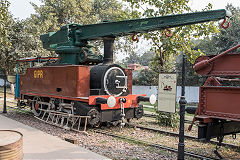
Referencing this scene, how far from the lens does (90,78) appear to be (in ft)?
29.5

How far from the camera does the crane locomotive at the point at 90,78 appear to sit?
317 inches

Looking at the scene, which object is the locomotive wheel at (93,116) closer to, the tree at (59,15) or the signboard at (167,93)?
the signboard at (167,93)

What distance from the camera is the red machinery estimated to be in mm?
4425

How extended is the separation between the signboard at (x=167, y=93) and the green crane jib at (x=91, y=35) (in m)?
1.41

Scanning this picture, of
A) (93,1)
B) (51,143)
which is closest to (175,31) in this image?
(51,143)

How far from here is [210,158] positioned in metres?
5.59

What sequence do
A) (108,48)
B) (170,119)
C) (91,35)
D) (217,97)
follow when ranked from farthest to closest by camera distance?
(170,119) → (91,35) → (108,48) → (217,97)

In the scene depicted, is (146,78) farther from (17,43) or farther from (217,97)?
(217,97)

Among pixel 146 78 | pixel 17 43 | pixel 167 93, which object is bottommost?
pixel 167 93

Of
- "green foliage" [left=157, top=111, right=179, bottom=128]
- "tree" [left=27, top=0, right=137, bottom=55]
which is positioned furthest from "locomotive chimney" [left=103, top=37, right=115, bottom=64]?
"tree" [left=27, top=0, right=137, bottom=55]

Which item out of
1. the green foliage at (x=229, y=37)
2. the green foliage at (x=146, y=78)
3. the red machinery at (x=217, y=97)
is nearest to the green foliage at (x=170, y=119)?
the red machinery at (x=217, y=97)

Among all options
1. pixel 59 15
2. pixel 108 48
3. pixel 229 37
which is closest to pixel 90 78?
pixel 108 48

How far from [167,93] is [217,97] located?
193 centimetres

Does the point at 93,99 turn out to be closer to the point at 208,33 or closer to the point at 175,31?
the point at 175,31
